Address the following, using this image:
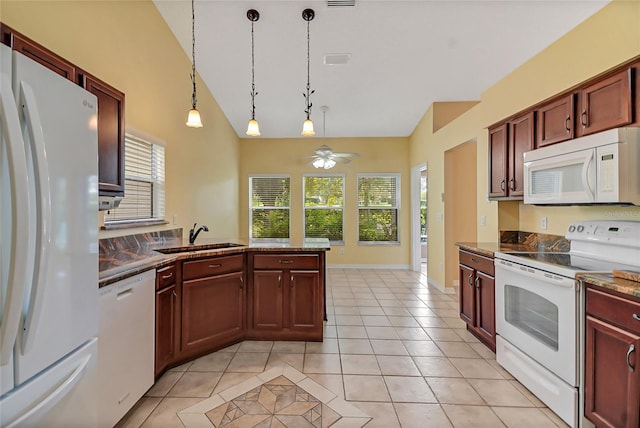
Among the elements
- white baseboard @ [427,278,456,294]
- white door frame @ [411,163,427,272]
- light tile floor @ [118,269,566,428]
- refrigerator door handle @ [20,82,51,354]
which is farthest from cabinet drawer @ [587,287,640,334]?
white door frame @ [411,163,427,272]

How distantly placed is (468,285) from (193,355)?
2.77m

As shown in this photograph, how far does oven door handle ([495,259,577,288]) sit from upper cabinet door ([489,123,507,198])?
89 cm

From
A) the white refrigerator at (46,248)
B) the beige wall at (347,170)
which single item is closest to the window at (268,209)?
the beige wall at (347,170)

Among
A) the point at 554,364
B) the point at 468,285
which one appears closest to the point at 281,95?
the point at 468,285

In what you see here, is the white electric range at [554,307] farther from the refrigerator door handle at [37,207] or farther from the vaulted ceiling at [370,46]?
the refrigerator door handle at [37,207]

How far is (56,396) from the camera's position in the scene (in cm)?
104

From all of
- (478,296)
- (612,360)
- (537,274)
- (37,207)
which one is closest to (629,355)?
(612,360)

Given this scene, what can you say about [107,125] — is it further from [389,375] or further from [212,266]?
[389,375]

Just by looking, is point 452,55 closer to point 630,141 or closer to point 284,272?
point 630,141

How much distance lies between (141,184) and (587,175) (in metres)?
3.76

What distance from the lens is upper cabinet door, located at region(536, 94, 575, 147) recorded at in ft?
7.04

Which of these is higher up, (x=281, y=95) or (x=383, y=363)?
(x=281, y=95)

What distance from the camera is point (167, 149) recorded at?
326 centimetres

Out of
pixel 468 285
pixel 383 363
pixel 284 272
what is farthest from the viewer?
pixel 468 285
